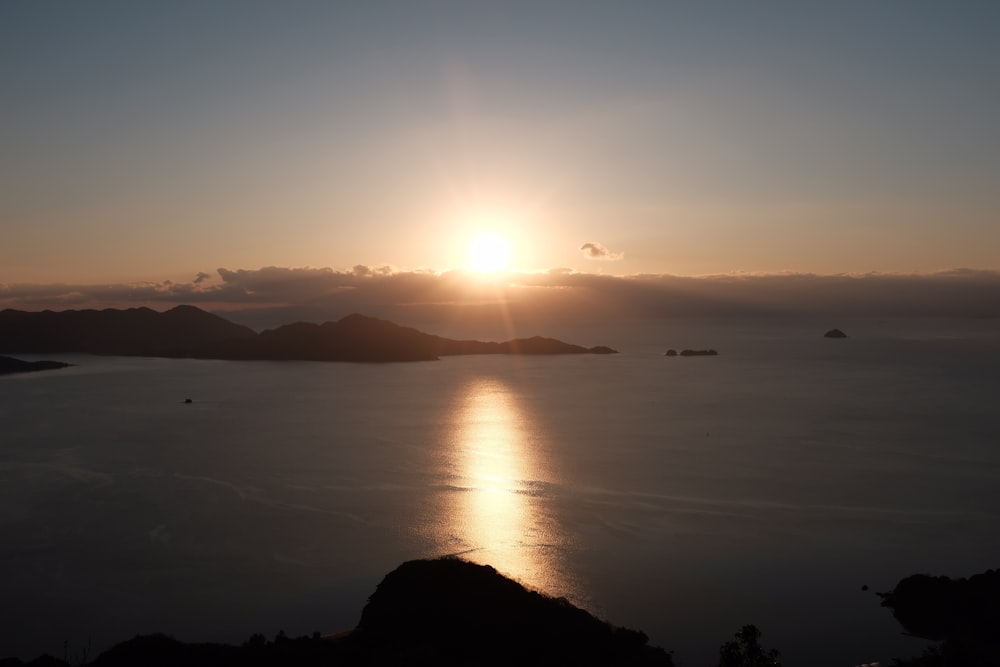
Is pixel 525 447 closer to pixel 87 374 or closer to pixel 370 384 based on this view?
pixel 370 384

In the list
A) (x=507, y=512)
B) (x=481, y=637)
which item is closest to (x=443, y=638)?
(x=481, y=637)

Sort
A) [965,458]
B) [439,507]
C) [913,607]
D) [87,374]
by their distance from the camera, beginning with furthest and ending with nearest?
[87,374], [965,458], [439,507], [913,607]

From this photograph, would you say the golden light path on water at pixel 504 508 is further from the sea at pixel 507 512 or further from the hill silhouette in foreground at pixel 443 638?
the hill silhouette in foreground at pixel 443 638

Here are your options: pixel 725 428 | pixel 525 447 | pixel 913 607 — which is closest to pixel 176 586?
pixel 913 607

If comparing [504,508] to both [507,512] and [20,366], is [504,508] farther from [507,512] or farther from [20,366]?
[20,366]

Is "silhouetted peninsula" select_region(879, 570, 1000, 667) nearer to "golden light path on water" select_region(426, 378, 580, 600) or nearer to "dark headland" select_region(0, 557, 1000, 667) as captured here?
"dark headland" select_region(0, 557, 1000, 667)

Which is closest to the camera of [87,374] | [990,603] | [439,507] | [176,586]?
[990,603]

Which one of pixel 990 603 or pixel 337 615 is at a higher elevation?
pixel 990 603
